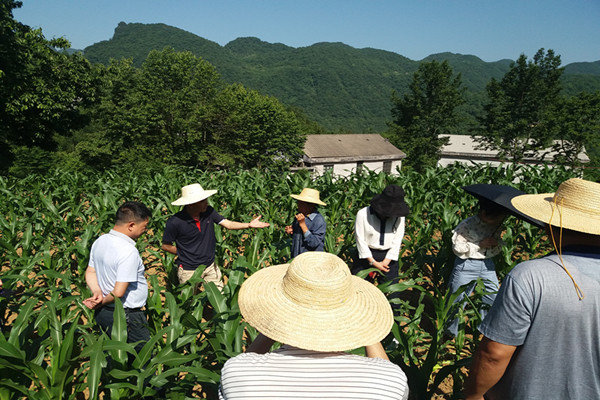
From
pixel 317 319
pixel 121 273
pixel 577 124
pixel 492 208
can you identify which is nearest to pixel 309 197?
pixel 492 208

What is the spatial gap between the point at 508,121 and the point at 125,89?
32.7 m

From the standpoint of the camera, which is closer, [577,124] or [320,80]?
[577,124]

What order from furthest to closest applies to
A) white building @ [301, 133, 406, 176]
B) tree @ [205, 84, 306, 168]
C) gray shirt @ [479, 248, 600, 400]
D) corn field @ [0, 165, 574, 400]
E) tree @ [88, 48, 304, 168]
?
white building @ [301, 133, 406, 176] → tree @ [205, 84, 306, 168] → tree @ [88, 48, 304, 168] → corn field @ [0, 165, 574, 400] → gray shirt @ [479, 248, 600, 400]

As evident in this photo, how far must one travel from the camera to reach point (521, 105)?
32.2 m

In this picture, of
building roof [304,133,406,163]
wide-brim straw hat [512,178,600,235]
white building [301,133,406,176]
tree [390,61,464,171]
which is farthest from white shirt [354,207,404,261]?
tree [390,61,464,171]

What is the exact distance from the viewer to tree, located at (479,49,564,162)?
2992 centimetres

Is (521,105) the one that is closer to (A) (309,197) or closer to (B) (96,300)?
(A) (309,197)

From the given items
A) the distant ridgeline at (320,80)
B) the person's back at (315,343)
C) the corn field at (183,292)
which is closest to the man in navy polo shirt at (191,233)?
the corn field at (183,292)

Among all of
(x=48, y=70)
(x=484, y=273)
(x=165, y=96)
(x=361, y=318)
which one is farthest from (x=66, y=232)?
(x=165, y=96)

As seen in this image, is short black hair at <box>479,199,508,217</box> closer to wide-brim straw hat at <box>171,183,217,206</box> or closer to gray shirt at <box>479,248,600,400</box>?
gray shirt at <box>479,248,600,400</box>

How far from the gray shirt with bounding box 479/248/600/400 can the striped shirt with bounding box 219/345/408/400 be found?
574 mm

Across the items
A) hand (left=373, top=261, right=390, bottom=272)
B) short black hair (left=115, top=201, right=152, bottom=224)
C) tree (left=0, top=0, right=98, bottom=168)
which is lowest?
hand (left=373, top=261, right=390, bottom=272)

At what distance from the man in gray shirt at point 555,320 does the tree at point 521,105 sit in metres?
32.9

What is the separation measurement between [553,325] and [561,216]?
46 centimetres
